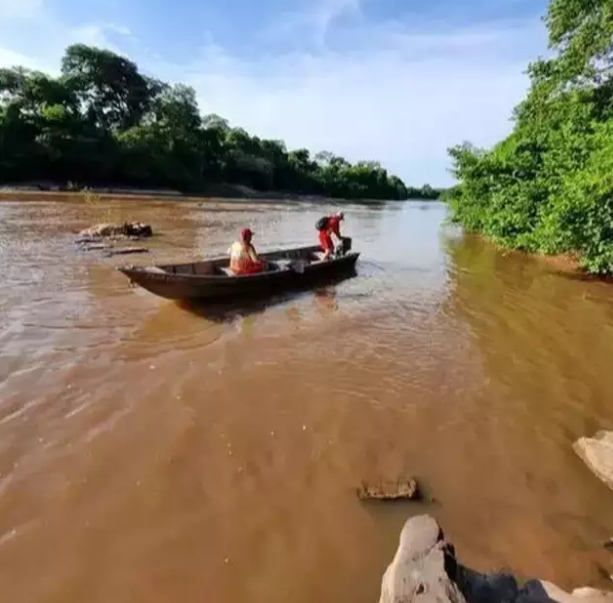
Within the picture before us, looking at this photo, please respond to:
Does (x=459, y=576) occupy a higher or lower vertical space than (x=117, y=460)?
higher

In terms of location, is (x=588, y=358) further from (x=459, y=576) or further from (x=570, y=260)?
(x=570, y=260)

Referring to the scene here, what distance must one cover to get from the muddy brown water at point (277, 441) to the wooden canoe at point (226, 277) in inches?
19.3

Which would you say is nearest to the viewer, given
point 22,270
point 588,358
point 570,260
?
point 588,358

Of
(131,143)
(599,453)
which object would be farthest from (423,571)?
(131,143)

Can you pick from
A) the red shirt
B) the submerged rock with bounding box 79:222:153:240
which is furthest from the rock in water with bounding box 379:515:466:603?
the submerged rock with bounding box 79:222:153:240

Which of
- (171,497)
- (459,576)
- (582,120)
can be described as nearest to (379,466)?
(171,497)

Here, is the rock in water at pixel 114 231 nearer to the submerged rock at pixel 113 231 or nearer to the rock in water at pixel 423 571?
the submerged rock at pixel 113 231

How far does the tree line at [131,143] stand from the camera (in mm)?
47281

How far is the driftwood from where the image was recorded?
13.5 feet

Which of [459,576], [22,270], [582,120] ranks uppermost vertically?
[582,120]

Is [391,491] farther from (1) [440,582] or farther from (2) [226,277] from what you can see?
(2) [226,277]

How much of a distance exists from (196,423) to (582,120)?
16.0 m

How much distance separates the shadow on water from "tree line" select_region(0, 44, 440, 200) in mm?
42389

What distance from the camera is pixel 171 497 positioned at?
4012 mm
